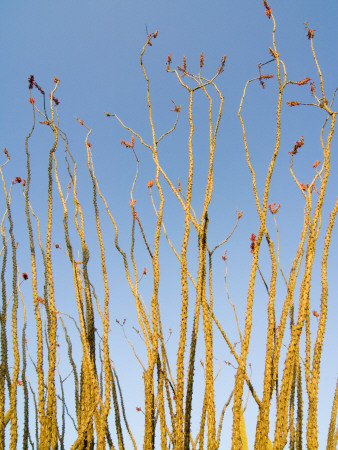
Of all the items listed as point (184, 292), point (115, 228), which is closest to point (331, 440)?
point (184, 292)

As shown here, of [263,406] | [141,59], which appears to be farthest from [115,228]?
[263,406]

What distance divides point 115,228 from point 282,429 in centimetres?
150

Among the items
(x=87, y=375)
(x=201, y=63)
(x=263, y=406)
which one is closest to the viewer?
(x=263, y=406)

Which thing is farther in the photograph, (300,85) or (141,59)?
(141,59)

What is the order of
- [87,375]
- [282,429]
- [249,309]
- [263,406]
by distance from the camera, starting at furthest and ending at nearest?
1. [87,375]
2. [249,309]
3. [263,406]
4. [282,429]

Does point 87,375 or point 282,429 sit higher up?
point 87,375

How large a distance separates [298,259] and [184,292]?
75 centimetres

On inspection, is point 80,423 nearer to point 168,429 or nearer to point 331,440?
point 168,429

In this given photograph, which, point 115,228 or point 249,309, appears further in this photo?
point 115,228

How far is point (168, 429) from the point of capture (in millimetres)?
2186

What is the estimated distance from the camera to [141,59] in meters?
2.55

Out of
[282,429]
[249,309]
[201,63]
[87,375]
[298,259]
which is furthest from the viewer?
[201,63]

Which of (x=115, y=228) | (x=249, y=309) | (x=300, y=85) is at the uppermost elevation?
(x=300, y=85)

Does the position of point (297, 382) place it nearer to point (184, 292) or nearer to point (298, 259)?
point (298, 259)
